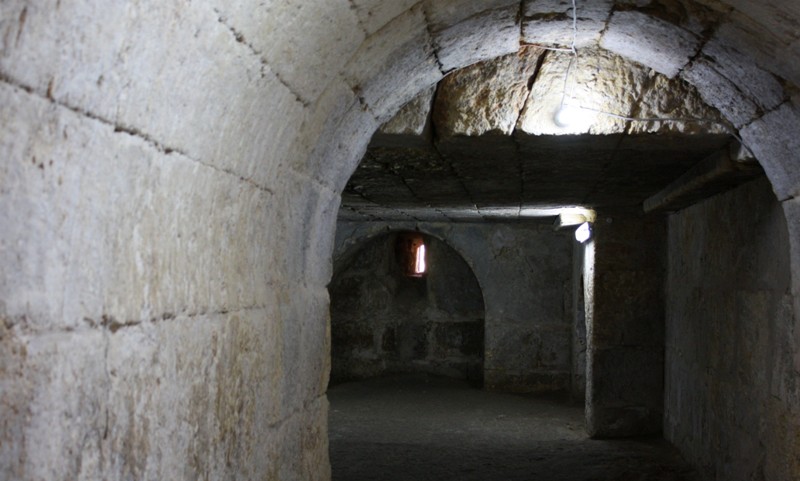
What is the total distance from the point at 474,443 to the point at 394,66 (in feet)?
14.7

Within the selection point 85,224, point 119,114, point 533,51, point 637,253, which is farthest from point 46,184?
point 637,253

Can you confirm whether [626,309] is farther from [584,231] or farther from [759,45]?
[759,45]

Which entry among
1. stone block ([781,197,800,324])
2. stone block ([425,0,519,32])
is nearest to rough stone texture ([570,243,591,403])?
stone block ([781,197,800,324])

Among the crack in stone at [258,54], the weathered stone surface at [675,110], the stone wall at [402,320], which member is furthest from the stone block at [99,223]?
the stone wall at [402,320]

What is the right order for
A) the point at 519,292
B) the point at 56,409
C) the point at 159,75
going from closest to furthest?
the point at 56,409
the point at 159,75
the point at 519,292

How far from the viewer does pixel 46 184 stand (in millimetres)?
1143

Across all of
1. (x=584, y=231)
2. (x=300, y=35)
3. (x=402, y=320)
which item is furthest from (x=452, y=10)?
(x=402, y=320)

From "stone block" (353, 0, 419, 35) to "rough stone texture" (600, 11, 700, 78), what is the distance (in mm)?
801

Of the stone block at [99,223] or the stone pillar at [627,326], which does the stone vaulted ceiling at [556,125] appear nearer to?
the stone block at [99,223]

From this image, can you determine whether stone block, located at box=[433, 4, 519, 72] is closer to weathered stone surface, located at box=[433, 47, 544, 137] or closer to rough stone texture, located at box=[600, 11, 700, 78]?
weathered stone surface, located at box=[433, 47, 544, 137]

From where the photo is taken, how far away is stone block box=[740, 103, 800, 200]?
2686mm

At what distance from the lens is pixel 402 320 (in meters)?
10.7

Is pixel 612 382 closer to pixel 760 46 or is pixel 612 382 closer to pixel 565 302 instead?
pixel 565 302

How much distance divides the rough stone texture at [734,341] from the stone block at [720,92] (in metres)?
0.88
